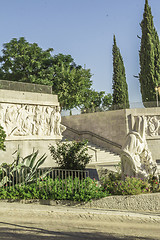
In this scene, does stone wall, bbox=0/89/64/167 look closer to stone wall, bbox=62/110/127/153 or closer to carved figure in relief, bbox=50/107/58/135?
carved figure in relief, bbox=50/107/58/135

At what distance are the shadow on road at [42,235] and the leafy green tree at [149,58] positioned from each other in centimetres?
2787

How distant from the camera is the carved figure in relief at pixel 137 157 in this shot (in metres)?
11.2

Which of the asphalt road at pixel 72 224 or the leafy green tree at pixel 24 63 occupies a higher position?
the leafy green tree at pixel 24 63

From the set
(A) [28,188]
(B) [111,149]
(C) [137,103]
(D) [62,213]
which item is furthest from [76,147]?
(C) [137,103]

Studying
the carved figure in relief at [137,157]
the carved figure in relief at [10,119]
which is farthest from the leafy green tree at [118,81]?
the carved figure in relief at [137,157]

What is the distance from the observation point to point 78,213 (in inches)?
354

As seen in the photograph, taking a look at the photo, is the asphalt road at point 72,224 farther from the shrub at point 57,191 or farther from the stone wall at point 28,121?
the stone wall at point 28,121

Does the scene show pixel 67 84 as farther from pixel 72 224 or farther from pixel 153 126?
pixel 72 224

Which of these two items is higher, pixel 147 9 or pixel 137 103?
pixel 147 9

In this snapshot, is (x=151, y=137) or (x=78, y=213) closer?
(x=78, y=213)

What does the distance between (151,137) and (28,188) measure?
1707 cm

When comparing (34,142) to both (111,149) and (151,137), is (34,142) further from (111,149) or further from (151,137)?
(151,137)

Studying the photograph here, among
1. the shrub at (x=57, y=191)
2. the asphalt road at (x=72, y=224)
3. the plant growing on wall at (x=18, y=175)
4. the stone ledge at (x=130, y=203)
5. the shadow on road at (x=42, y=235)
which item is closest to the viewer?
the shadow on road at (x=42, y=235)

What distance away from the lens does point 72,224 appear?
834 cm
